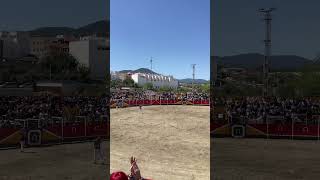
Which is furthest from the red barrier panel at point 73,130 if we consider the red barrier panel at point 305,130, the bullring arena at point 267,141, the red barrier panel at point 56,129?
the red barrier panel at point 305,130

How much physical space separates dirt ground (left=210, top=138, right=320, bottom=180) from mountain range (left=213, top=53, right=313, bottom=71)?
6.62m

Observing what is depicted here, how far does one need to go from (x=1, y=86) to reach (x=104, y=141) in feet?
16.6

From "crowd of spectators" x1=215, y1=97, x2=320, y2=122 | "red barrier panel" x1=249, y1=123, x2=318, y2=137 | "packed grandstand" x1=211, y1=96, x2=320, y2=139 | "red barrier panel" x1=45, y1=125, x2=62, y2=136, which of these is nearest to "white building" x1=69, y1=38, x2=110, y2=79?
"red barrier panel" x1=45, y1=125, x2=62, y2=136

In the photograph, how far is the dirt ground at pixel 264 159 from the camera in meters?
13.5

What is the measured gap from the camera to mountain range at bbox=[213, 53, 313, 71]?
26.9 meters

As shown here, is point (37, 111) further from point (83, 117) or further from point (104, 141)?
point (104, 141)

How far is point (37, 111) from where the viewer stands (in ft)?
66.6

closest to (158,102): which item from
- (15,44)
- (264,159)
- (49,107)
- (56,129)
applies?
(49,107)

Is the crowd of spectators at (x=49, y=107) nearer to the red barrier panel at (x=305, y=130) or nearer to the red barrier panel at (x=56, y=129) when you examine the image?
the red barrier panel at (x=56, y=129)

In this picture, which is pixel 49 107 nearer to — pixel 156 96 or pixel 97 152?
pixel 97 152

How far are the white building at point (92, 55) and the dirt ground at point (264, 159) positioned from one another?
613 cm

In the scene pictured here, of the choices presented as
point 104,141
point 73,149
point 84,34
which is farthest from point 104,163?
point 84,34

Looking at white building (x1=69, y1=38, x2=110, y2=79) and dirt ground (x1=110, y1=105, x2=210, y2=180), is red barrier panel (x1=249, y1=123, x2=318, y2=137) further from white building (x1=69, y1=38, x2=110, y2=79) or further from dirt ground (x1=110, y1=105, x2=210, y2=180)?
white building (x1=69, y1=38, x2=110, y2=79)

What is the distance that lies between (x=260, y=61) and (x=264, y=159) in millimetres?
12902
